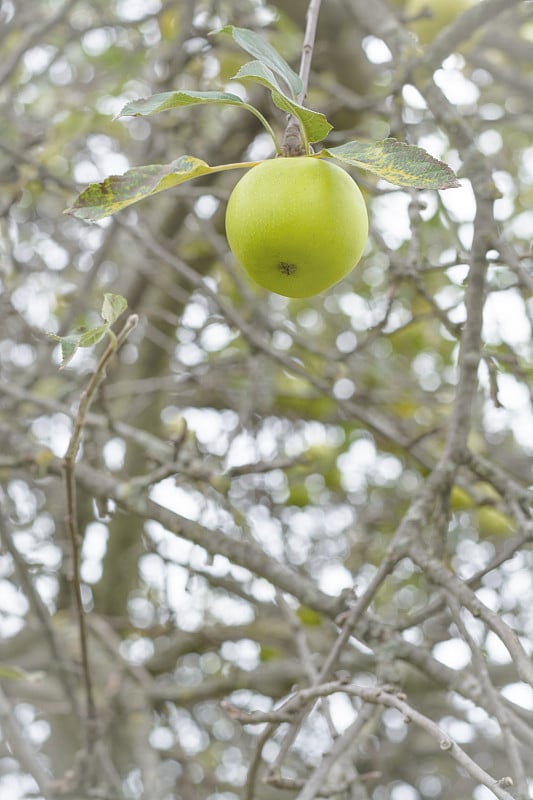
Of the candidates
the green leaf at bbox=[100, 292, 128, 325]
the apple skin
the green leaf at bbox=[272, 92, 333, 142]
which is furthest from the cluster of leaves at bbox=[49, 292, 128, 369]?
the green leaf at bbox=[272, 92, 333, 142]

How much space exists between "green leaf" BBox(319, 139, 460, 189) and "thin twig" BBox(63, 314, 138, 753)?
0.25m

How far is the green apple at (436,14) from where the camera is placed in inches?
83.5

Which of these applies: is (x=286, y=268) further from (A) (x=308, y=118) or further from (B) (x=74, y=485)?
(B) (x=74, y=485)

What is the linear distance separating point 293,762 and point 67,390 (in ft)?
3.23

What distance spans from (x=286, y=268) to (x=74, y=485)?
54 centimetres

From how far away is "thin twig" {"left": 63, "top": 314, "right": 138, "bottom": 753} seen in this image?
891 millimetres

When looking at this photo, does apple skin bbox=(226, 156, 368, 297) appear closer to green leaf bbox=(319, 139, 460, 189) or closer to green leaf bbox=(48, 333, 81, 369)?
green leaf bbox=(319, 139, 460, 189)

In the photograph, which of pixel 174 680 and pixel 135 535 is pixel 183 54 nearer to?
pixel 135 535

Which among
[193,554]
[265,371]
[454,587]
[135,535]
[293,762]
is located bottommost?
[135,535]

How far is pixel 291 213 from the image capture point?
2.60ft

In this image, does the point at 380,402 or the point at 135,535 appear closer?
the point at 380,402

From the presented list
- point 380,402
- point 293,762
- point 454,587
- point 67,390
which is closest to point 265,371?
point 380,402

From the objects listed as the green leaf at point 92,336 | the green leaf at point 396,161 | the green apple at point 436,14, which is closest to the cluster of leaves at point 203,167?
the green leaf at point 396,161

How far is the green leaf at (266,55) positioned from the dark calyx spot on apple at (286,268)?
0.57 ft
